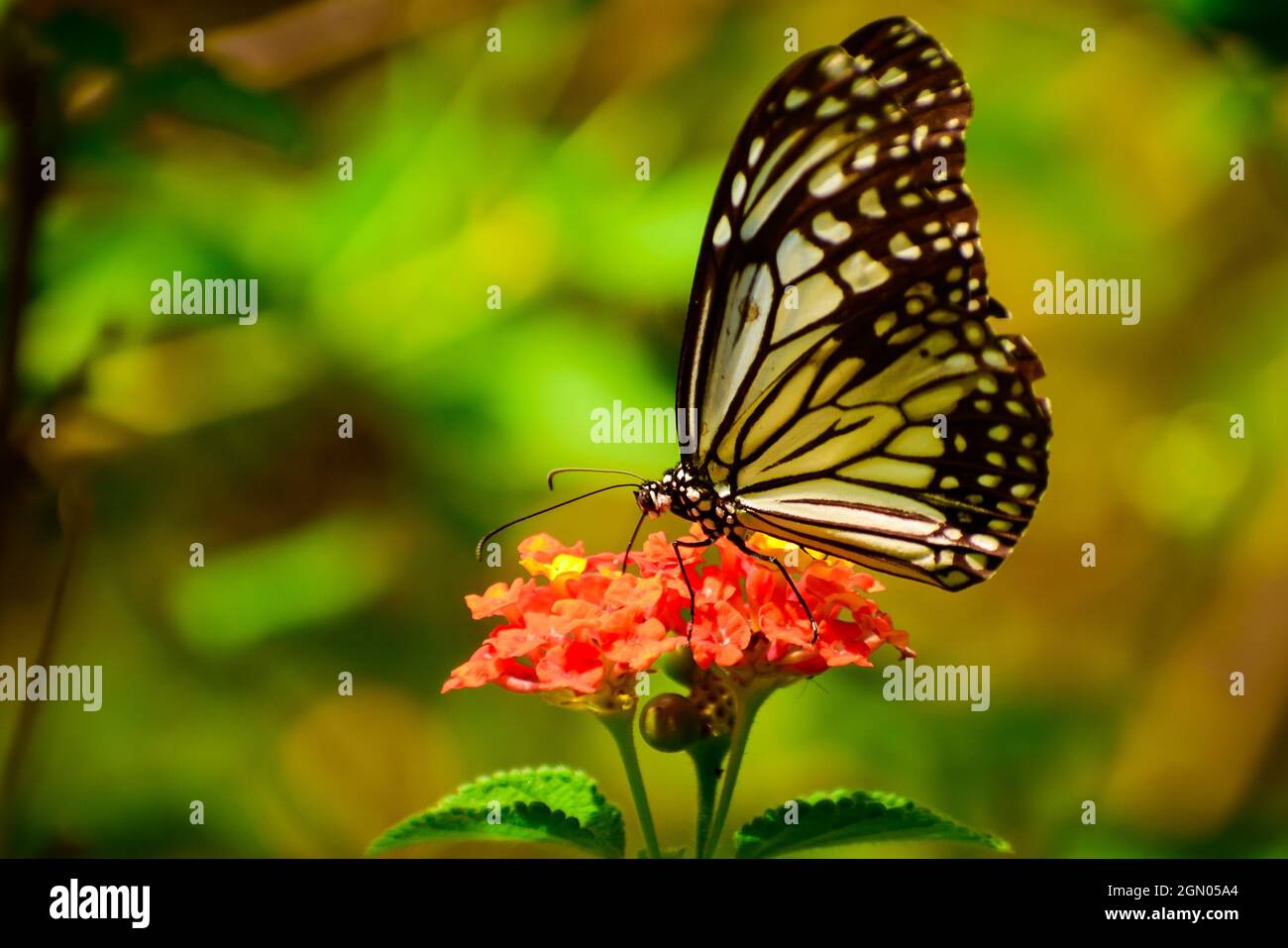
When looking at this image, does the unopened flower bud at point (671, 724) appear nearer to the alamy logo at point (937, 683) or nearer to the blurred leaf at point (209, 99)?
the blurred leaf at point (209, 99)

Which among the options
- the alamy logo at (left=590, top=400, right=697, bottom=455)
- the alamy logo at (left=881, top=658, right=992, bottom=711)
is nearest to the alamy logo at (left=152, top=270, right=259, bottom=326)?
the alamy logo at (left=590, top=400, right=697, bottom=455)

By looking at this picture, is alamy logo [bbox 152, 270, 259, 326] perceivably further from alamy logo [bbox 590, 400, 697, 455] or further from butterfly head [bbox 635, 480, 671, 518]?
butterfly head [bbox 635, 480, 671, 518]

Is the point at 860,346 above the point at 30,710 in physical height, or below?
above

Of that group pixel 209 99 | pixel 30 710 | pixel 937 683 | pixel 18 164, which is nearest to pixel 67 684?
pixel 30 710

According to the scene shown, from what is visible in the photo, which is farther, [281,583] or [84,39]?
[281,583]

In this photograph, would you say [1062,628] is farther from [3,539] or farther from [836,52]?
[3,539]

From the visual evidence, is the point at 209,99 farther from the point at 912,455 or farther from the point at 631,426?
the point at 912,455
